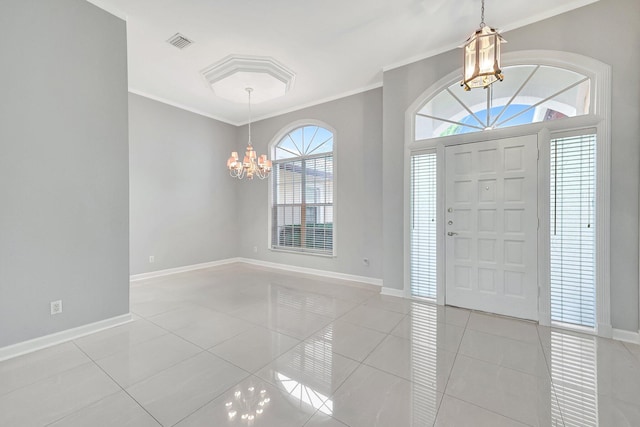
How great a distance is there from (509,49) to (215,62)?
375 centimetres

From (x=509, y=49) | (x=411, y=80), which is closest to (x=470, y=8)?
(x=509, y=49)

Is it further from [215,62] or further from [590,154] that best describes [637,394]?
[215,62]

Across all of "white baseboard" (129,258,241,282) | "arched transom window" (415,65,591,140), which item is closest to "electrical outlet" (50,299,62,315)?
"white baseboard" (129,258,241,282)

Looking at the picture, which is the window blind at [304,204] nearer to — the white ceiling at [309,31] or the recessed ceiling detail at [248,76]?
the recessed ceiling detail at [248,76]

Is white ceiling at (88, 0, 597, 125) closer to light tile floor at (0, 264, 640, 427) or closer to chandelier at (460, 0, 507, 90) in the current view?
chandelier at (460, 0, 507, 90)

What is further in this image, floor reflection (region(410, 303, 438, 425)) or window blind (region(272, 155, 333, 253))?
window blind (region(272, 155, 333, 253))

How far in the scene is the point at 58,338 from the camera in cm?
240

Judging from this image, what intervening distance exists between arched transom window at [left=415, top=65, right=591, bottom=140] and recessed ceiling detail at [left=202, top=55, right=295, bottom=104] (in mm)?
2110

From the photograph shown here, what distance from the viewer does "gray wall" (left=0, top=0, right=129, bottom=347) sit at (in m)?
2.18

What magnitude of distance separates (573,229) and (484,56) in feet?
7.26

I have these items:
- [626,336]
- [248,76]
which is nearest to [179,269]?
[248,76]

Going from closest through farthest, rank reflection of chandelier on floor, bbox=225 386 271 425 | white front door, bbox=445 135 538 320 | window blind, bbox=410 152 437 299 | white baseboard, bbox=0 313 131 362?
1. reflection of chandelier on floor, bbox=225 386 271 425
2. white baseboard, bbox=0 313 131 362
3. white front door, bbox=445 135 538 320
4. window blind, bbox=410 152 437 299

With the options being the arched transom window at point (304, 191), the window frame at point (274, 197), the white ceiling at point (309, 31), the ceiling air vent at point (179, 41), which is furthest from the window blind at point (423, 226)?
the ceiling air vent at point (179, 41)

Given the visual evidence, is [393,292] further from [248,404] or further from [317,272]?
[248,404]
